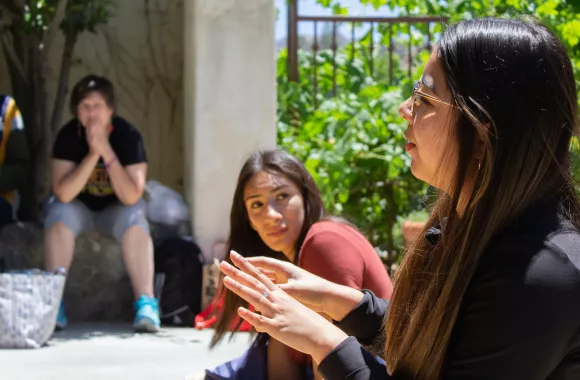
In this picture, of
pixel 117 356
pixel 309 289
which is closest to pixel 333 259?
pixel 309 289

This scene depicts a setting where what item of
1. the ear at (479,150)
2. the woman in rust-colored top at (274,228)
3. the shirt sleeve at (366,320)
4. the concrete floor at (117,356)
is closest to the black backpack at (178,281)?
the concrete floor at (117,356)

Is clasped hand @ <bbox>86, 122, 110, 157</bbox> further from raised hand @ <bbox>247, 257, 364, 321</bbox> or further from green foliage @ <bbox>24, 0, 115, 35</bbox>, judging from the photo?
raised hand @ <bbox>247, 257, 364, 321</bbox>

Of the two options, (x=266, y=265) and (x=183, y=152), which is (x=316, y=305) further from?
(x=183, y=152)

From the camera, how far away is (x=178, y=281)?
5902mm

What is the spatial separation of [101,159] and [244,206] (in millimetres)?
2455

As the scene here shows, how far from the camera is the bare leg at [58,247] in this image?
5676 mm

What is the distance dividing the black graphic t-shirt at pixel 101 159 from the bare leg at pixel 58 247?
0.31 metres

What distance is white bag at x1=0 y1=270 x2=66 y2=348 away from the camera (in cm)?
509

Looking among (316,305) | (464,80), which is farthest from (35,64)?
(464,80)

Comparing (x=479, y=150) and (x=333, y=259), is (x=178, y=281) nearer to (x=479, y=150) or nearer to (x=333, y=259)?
(x=333, y=259)

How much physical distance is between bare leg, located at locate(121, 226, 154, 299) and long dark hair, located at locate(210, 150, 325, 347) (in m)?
2.04

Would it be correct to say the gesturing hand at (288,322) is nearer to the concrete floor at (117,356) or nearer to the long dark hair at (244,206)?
the long dark hair at (244,206)

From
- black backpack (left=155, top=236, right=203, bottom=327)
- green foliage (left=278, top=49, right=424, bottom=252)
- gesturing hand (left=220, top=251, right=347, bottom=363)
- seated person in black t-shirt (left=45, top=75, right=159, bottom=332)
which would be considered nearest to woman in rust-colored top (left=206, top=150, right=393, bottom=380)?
gesturing hand (left=220, top=251, right=347, bottom=363)

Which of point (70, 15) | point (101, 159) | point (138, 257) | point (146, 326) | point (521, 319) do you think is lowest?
point (146, 326)
